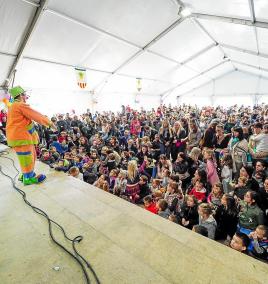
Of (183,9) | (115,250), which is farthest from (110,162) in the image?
(183,9)

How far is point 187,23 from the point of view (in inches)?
324

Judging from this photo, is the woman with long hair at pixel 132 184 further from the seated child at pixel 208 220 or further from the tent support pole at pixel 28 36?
the tent support pole at pixel 28 36

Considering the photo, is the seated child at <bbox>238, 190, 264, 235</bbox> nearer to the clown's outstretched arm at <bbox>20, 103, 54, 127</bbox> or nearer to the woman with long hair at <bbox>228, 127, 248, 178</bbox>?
the woman with long hair at <bbox>228, 127, 248, 178</bbox>

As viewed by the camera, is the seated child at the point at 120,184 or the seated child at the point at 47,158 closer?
the seated child at the point at 120,184

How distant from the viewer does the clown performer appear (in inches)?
95.6

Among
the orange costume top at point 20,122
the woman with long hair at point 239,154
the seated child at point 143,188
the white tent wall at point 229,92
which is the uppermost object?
the white tent wall at point 229,92

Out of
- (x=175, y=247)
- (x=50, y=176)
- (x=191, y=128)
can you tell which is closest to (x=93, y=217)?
(x=175, y=247)

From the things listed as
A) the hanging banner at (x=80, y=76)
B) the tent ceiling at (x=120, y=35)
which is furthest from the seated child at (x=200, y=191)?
the hanging banner at (x=80, y=76)

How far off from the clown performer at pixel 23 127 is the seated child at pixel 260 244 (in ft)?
8.89

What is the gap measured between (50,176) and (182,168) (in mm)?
2483

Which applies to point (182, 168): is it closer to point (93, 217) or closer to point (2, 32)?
point (93, 217)

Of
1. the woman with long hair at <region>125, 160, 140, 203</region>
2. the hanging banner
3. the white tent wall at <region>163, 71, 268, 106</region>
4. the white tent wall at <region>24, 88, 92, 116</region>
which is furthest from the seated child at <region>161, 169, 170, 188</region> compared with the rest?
the white tent wall at <region>163, 71, 268, 106</region>

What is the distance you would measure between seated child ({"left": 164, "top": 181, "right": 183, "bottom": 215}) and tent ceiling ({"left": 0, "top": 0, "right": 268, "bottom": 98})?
4.61m

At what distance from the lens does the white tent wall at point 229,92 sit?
17766 millimetres
